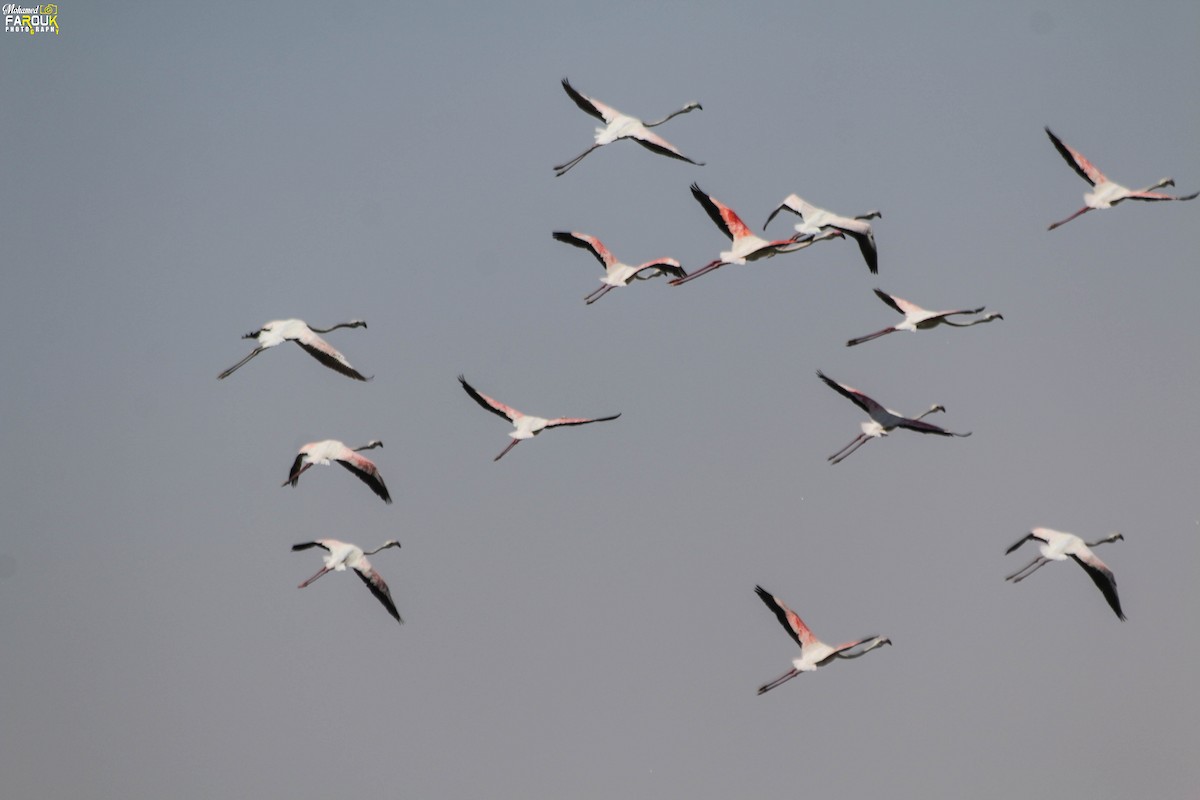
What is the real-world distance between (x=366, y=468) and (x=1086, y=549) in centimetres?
1347

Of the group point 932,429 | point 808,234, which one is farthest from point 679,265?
point 932,429

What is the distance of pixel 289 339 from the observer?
3241 centimetres

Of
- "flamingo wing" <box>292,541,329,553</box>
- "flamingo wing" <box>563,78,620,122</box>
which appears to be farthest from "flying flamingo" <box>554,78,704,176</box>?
"flamingo wing" <box>292,541,329,553</box>

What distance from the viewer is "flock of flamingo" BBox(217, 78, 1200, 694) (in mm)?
32438

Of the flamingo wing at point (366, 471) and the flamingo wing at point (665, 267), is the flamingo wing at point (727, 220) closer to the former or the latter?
the flamingo wing at point (665, 267)

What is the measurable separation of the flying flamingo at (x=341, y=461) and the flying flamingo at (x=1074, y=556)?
11.6 meters

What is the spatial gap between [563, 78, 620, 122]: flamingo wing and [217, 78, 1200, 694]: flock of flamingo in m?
0.02

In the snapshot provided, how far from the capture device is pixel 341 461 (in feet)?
111

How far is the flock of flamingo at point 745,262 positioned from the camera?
32.4 metres

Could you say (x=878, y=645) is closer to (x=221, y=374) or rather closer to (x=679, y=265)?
(x=679, y=265)

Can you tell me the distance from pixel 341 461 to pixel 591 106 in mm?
8142

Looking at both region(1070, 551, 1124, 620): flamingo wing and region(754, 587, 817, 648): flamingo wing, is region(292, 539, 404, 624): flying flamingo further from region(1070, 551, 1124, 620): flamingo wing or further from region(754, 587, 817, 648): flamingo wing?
region(1070, 551, 1124, 620): flamingo wing

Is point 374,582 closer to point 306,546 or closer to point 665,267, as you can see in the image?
point 306,546

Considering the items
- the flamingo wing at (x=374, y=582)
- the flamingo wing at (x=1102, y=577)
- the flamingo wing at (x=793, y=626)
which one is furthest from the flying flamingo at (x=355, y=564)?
the flamingo wing at (x=1102, y=577)
